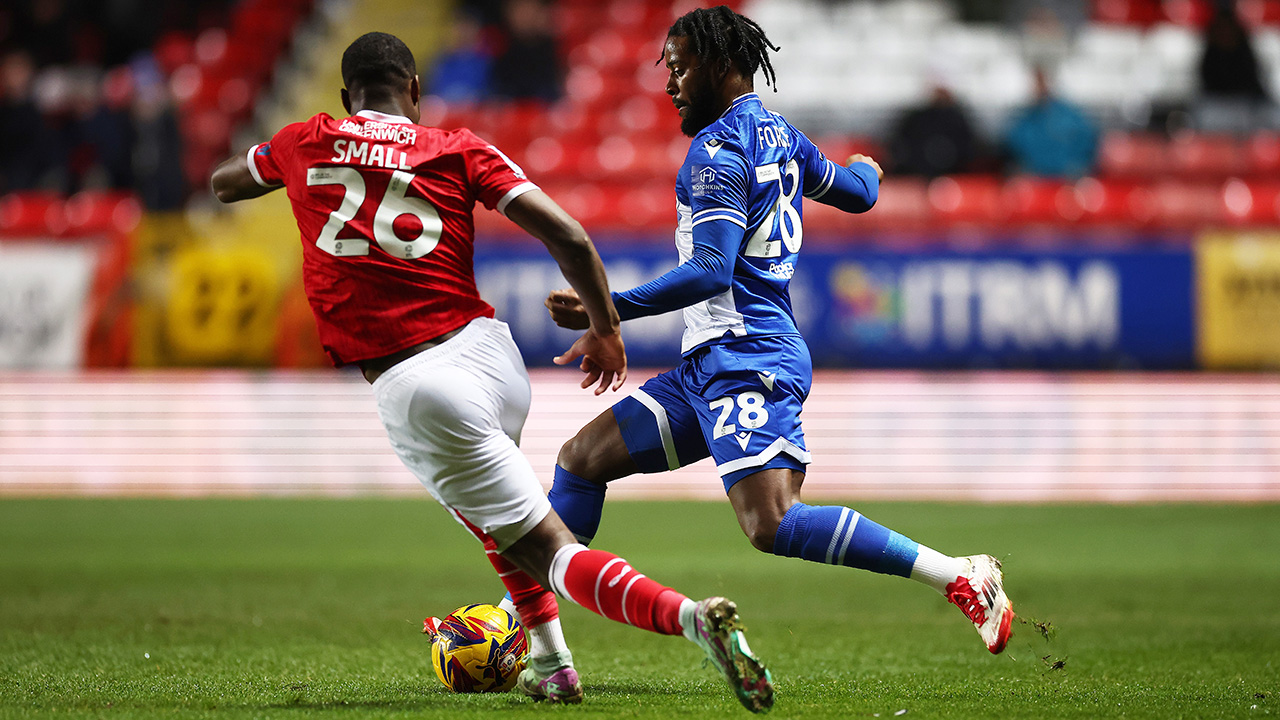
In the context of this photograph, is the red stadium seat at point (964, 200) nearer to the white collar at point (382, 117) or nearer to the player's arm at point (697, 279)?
the player's arm at point (697, 279)

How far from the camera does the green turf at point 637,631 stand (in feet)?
13.9

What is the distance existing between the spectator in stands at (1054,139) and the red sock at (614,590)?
10971 millimetres

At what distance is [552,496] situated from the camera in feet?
15.5

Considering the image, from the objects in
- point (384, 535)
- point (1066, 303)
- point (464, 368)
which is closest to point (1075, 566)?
point (1066, 303)

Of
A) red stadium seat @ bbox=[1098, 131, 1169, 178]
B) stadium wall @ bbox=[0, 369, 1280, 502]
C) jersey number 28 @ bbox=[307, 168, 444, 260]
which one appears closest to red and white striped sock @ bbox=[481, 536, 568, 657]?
jersey number 28 @ bbox=[307, 168, 444, 260]

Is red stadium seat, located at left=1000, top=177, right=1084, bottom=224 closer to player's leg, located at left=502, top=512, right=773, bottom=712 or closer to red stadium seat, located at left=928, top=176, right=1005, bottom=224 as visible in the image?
red stadium seat, located at left=928, top=176, right=1005, bottom=224

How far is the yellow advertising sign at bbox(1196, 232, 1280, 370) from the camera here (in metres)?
11.4

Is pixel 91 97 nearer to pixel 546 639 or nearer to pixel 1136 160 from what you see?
pixel 1136 160

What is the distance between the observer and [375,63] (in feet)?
12.7

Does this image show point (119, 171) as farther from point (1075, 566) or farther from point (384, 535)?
point (1075, 566)

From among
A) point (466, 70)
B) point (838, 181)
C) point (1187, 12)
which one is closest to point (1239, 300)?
point (1187, 12)

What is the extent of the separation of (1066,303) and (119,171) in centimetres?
1066

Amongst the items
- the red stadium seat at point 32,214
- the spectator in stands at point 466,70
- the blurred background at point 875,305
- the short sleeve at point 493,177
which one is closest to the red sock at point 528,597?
the short sleeve at point 493,177

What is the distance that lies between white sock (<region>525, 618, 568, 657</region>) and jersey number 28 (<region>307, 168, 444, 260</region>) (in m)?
1.35
